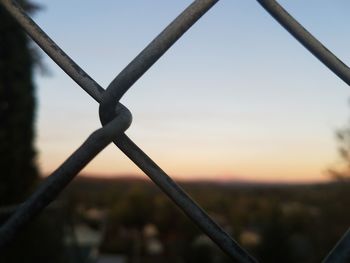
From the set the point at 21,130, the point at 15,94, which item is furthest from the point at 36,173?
the point at 15,94

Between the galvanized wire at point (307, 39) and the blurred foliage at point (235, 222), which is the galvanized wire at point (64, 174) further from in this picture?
the blurred foliage at point (235, 222)

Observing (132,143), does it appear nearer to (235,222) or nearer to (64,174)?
(64,174)

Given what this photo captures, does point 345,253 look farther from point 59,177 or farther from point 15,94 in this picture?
point 15,94

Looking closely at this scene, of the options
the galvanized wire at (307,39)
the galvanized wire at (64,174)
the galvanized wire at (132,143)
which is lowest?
the galvanized wire at (64,174)

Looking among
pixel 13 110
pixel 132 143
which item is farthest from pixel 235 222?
pixel 132 143

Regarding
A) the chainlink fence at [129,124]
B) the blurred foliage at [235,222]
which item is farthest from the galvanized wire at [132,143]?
the blurred foliage at [235,222]

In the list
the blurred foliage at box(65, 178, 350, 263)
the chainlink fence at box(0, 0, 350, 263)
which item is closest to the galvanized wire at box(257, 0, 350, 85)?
the chainlink fence at box(0, 0, 350, 263)

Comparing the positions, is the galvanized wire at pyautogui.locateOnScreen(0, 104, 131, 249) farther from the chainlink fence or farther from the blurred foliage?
the blurred foliage
